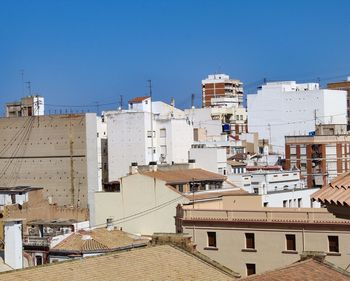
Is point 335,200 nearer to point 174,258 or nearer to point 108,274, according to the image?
point 108,274

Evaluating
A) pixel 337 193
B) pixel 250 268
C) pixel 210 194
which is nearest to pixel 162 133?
pixel 210 194

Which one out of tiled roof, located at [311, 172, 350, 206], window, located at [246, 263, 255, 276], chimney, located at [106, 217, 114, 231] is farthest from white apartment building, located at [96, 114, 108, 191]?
tiled roof, located at [311, 172, 350, 206]

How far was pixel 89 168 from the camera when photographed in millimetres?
76625

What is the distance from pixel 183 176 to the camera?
58.2 m

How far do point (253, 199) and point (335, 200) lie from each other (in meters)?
43.6

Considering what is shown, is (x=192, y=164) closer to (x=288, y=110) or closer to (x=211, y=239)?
(x=211, y=239)

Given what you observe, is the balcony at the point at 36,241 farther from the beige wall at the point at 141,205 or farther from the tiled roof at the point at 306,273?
the tiled roof at the point at 306,273

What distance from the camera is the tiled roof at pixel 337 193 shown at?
369 inches

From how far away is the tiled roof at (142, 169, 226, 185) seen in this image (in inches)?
2190

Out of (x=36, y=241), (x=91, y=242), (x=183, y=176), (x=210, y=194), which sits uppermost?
(x=183, y=176)

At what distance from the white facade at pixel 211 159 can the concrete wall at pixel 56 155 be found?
404 inches

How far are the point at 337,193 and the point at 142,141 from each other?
67621 mm

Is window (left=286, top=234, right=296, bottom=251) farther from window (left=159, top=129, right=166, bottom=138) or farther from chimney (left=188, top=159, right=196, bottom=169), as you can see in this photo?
window (left=159, top=129, right=166, bottom=138)

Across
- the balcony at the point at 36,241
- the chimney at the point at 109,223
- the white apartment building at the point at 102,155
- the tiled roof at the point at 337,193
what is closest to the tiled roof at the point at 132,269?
the balcony at the point at 36,241
